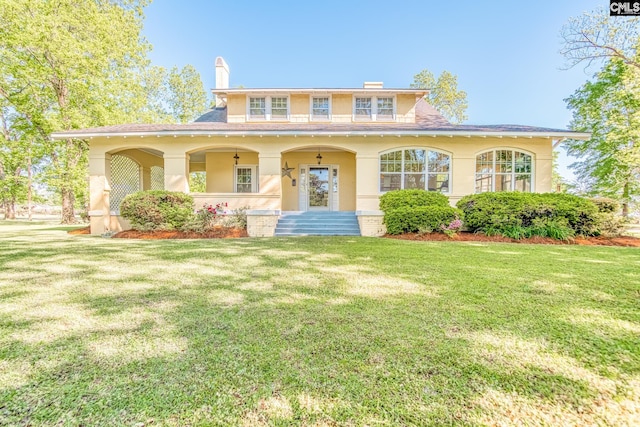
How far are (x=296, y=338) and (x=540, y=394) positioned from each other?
62.5 inches

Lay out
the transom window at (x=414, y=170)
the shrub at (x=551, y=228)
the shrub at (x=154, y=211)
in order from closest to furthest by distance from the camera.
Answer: the shrub at (x=551, y=228) → the shrub at (x=154, y=211) → the transom window at (x=414, y=170)

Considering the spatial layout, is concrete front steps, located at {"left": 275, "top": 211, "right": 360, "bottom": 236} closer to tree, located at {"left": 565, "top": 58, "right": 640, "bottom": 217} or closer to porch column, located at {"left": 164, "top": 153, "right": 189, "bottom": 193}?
porch column, located at {"left": 164, "top": 153, "right": 189, "bottom": 193}

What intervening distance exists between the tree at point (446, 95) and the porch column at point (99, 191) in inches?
980

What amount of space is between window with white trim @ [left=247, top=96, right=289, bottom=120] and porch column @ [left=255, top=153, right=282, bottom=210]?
11.3 feet

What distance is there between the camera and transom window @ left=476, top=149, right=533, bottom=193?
11133mm

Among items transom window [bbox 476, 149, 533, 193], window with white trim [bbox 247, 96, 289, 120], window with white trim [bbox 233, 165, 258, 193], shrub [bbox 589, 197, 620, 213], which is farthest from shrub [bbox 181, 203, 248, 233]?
shrub [bbox 589, 197, 620, 213]

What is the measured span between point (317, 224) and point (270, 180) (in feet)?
8.85

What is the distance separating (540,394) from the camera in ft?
5.42

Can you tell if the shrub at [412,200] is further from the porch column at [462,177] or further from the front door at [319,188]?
the front door at [319,188]

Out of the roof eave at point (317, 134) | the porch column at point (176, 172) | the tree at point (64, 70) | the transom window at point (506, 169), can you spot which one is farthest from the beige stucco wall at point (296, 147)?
the tree at point (64, 70)

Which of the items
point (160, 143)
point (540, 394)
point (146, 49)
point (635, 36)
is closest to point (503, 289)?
point (540, 394)

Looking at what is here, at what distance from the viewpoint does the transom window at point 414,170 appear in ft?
37.0

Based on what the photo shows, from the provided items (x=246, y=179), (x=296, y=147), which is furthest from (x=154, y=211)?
(x=296, y=147)

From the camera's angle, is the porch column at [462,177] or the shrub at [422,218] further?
the porch column at [462,177]
